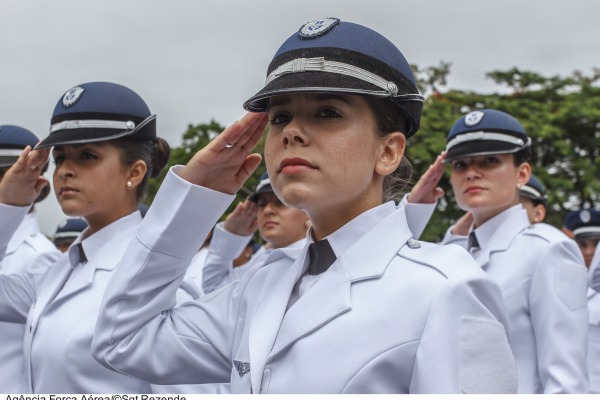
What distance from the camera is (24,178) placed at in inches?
160

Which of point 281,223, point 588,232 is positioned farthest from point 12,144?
point 588,232

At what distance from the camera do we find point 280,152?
2355mm

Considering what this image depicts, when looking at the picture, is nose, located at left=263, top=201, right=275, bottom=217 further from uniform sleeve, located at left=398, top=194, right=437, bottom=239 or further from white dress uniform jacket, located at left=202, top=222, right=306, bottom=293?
uniform sleeve, located at left=398, top=194, right=437, bottom=239

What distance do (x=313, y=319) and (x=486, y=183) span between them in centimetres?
289

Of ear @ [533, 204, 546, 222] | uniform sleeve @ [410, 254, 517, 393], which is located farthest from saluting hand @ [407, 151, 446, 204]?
ear @ [533, 204, 546, 222]

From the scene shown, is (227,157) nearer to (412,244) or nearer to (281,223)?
(412,244)

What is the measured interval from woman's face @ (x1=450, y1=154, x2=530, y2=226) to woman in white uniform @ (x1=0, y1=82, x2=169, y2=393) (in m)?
1.92

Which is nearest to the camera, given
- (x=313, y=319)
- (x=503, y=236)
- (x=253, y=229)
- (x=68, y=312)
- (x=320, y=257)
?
(x=313, y=319)

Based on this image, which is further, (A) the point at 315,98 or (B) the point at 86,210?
(B) the point at 86,210

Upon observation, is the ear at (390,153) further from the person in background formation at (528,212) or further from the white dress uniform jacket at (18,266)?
the person in background formation at (528,212)

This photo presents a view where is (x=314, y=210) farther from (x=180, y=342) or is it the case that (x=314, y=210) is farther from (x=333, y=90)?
(x=180, y=342)

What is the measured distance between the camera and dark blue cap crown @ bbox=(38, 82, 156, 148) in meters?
3.64

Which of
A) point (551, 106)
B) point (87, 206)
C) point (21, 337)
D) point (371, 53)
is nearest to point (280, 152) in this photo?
point (371, 53)

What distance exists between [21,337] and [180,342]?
105 inches
